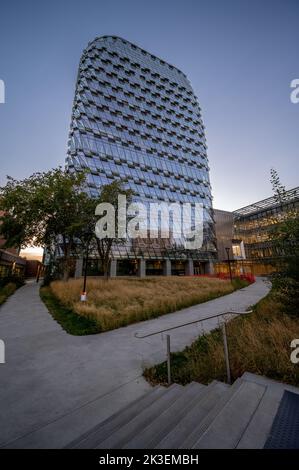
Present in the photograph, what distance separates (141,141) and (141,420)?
1965 inches

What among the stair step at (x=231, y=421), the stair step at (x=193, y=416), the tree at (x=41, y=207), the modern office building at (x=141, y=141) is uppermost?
the modern office building at (x=141, y=141)

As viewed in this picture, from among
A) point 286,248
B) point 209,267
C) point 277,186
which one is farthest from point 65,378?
point 209,267

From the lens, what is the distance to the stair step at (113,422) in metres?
2.35

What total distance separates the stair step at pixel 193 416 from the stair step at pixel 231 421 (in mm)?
243

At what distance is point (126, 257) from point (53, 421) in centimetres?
3390

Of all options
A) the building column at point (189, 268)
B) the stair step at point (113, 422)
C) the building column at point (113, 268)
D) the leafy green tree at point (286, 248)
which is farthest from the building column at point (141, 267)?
the stair step at point (113, 422)

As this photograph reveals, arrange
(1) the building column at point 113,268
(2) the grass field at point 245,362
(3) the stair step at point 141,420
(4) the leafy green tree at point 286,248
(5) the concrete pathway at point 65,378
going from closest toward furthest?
(3) the stair step at point 141,420 → (5) the concrete pathway at point 65,378 → (2) the grass field at point 245,362 → (4) the leafy green tree at point 286,248 → (1) the building column at point 113,268

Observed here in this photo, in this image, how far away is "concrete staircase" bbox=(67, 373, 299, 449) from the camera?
2109mm

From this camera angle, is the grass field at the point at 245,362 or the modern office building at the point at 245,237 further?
the modern office building at the point at 245,237

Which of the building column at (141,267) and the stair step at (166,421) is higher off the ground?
the building column at (141,267)

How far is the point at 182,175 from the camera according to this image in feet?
164

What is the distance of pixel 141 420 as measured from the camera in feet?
9.18

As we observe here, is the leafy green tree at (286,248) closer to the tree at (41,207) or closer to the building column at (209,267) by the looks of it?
the tree at (41,207)

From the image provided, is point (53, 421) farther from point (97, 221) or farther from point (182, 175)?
point (182, 175)
